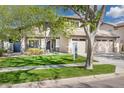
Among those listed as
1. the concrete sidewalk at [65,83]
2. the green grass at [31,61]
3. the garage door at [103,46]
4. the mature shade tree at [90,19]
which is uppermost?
the mature shade tree at [90,19]

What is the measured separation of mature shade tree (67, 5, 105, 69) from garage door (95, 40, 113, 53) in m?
16.0

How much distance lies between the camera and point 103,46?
28438 mm

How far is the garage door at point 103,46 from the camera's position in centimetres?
2803

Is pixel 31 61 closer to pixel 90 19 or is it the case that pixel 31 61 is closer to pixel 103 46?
pixel 90 19

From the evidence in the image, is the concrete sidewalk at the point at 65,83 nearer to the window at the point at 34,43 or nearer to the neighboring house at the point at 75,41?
the neighboring house at the point at 75,41

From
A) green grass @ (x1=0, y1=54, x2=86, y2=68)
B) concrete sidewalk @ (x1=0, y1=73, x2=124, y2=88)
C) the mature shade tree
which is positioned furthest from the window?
concrete sidewalk @ (x1=0, y1=73, x2=124, y2=88)

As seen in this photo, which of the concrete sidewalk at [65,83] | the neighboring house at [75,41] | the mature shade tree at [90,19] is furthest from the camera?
the neighboring house at [75,41]

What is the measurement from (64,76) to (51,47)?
65.6ft

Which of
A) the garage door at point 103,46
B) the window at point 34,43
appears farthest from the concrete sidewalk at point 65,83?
the window at point 34,43

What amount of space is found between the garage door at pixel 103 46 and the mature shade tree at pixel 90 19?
1597 centimetres

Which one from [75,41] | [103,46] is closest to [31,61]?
[75,41]

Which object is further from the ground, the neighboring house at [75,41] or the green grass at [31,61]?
the neighboring house at [75,41]

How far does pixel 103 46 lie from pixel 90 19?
16.9 meters

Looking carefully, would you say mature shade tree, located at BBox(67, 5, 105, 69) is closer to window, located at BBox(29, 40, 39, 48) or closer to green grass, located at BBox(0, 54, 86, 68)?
green grass, located at BBox(0, 54, 86, 68)
